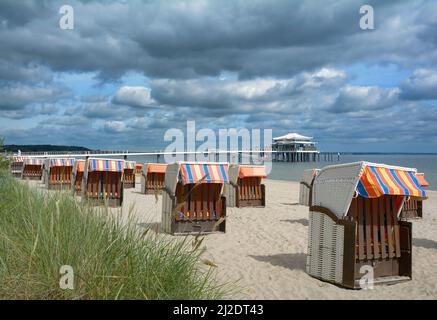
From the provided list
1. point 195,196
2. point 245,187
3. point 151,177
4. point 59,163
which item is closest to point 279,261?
point 195,196

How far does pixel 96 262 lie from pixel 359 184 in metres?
2.75

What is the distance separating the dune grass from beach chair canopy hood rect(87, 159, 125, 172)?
7.35 meters

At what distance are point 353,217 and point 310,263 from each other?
78 cm

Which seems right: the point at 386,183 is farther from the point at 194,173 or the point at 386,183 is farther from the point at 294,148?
the point at 294,148

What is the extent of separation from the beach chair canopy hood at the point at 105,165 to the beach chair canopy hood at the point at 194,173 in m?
3.45

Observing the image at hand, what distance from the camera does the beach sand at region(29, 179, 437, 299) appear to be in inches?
174

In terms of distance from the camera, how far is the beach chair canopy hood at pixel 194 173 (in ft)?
23.5

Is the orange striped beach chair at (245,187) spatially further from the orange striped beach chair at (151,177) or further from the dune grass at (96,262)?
the dune grass at (96,262)

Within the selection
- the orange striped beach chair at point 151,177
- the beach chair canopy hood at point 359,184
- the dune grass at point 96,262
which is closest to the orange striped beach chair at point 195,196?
the beach chair canopy hood at point 359,184

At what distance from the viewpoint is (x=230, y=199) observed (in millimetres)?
12023

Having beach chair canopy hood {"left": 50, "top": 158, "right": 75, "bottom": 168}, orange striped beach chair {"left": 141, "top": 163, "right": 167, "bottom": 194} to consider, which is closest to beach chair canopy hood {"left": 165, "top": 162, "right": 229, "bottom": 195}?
orange striped beach chair {"left": 141, "top": 163, "right": 167, "bottom": 194}

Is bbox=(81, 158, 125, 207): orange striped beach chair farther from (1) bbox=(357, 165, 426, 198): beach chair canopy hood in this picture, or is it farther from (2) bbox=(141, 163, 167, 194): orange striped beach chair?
(1) bbox=(357, 165, 426, 198): beach chair canopy hood
